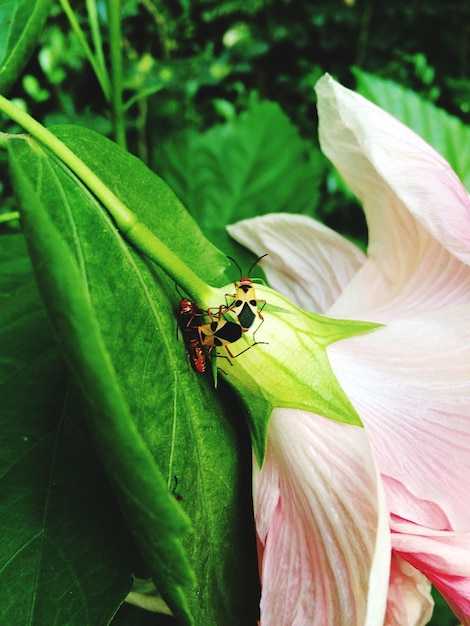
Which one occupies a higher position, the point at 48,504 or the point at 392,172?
the point at 392,172

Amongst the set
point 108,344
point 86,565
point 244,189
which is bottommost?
point 86,565

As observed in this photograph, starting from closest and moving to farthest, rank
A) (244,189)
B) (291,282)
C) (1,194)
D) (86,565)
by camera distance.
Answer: (86,565) < (291,282) < (244,189) < (1,194)

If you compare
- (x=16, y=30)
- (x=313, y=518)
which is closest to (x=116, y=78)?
(x=16, y=30)

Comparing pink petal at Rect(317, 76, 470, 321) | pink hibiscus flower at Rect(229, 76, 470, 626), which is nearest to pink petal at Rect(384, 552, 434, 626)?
pink hibiscus flower at Rect(229, 76, 470, 626)

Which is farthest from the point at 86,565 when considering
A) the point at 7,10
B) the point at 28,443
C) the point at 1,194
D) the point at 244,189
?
the point at 1,194

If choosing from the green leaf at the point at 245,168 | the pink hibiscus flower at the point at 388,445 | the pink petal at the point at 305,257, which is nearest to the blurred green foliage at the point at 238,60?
the green leaf at the point at 245,168

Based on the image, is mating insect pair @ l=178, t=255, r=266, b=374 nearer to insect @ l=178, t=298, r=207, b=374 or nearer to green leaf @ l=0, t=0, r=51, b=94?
insect @ l=178, t=298, r=207, b=374

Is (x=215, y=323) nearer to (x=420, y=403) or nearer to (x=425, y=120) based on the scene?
(x=420, y=403)

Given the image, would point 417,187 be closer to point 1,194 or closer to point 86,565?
point 86,565
